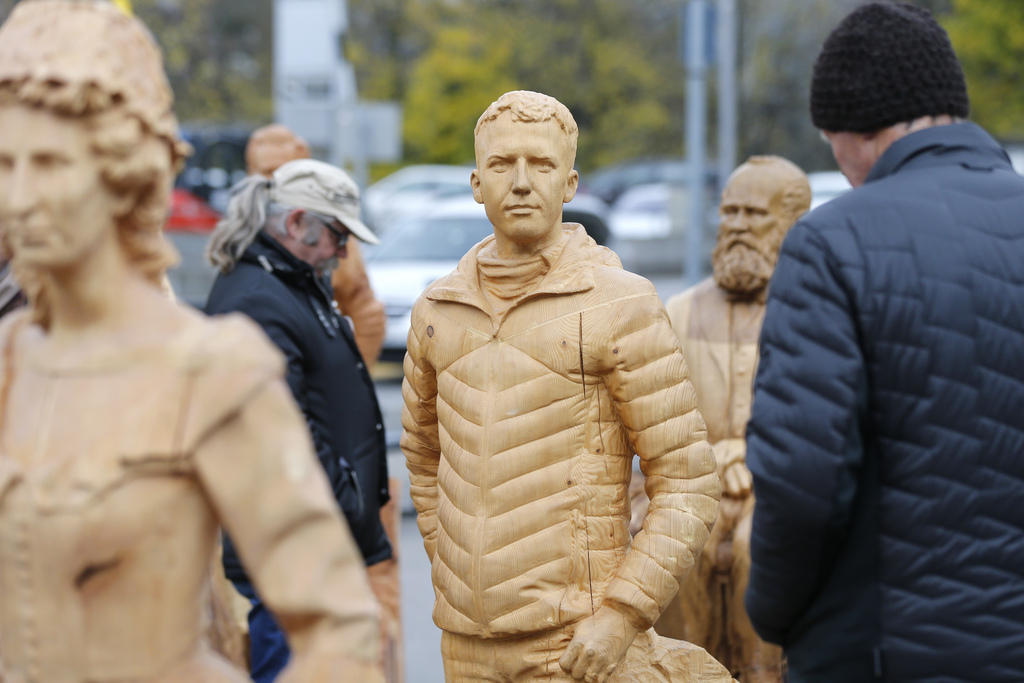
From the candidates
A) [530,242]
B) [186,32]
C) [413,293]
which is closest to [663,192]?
[186,32]

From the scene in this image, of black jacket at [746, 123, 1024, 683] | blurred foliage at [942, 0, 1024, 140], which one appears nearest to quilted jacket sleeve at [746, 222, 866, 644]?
black jacket at [746, 123, 1024, 683]

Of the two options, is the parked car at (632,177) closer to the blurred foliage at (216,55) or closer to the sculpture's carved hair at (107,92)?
the blurred foliage at (216,55)

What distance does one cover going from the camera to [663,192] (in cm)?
3027

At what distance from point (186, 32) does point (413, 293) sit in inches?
598

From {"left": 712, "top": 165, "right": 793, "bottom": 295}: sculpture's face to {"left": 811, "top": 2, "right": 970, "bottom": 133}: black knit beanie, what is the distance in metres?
2.57

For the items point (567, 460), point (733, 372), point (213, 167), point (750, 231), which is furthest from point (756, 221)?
point (213, 167)

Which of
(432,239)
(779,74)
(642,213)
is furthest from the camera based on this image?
(642,213)

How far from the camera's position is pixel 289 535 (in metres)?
1.84

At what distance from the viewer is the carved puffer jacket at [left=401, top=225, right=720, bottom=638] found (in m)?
3.12

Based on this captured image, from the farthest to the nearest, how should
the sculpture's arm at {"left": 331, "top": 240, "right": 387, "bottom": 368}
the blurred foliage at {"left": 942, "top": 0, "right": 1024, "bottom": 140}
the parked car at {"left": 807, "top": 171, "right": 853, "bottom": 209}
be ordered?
1. the blurred foliage at {"left": 942, "top": 0, "right": 1024, "bottom": 140}
2. the parked car at {"left": 807, "top": 171, "right": 853, "bottom": 209}
3. the sculpture's arm at {"left": 331, "top": 240, "right": 387, "bottom": 368}

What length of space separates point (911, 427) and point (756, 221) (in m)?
2.92

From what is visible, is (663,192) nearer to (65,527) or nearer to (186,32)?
(186,32)

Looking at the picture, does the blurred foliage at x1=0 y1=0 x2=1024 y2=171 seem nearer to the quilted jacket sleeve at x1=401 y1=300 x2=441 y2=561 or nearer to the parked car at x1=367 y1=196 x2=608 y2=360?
the parked car at x1=367 y1=196 x2=608 y2=360

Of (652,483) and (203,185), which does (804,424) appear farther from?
(203,185)
